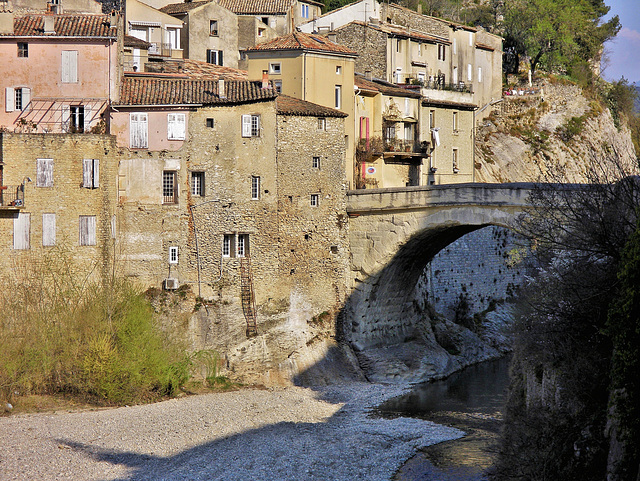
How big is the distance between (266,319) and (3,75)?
12721 mm

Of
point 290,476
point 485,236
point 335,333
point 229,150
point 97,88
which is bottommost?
point 290,476

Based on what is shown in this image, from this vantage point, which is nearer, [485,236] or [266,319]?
[266,319]

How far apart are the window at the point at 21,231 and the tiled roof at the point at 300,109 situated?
9344 mm

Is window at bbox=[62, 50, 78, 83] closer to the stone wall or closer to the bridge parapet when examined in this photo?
the bridge parapet

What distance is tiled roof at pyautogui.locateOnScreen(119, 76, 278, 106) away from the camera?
31.6 meters

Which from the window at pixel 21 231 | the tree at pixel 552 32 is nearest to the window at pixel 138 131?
the window at pixel 21 231

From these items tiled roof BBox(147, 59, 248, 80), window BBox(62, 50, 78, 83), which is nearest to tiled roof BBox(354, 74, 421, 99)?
tiled roof BBox(147, 59, 248, 80)

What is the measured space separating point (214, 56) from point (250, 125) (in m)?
18.3

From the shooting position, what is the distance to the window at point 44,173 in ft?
99.9

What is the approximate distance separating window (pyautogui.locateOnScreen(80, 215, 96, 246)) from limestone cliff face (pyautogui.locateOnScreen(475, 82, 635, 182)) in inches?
953

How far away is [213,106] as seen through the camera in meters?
31.5

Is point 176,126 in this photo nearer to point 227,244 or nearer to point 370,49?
point 227,244

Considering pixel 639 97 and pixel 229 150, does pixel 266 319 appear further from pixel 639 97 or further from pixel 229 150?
pixel 639 97

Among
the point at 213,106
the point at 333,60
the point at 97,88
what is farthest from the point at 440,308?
the point at 97,88
